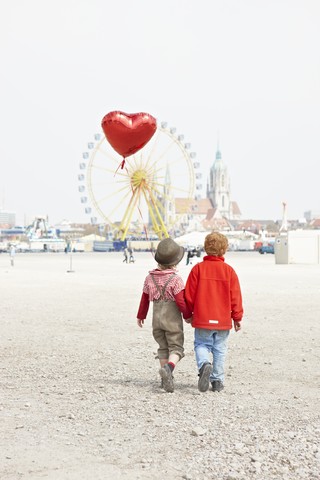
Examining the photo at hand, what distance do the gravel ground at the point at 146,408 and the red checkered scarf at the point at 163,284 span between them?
32.9 inches

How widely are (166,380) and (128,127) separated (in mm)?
20430

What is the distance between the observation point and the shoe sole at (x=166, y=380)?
18.4 feet

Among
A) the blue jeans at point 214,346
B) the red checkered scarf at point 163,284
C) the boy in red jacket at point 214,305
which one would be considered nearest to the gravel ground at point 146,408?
the blue jeans at point 214,346

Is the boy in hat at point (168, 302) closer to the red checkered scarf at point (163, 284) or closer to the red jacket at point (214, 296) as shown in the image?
the red checkered scarf at point (163, 284)

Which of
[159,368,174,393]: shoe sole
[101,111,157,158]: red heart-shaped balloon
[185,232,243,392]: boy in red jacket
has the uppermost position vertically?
[101,111,157,158]: red heart-shaped balloon

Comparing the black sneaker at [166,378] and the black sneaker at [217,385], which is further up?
the black sneaker at [166,378]

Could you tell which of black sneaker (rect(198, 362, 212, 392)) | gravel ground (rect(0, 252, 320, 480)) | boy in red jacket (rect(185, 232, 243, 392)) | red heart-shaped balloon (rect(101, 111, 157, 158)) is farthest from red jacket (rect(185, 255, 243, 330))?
red heart-shaped balloon (rect(101, 111, 157, 158))

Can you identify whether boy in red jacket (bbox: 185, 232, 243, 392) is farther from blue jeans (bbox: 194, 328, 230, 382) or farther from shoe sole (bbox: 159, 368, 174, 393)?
shoe sole (bbox: 159, 368, 174, 393)

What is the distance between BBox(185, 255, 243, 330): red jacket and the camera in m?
5.73

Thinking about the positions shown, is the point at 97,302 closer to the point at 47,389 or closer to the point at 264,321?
the point at 264,321

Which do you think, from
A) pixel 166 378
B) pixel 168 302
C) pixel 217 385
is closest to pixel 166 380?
pixel 166 378

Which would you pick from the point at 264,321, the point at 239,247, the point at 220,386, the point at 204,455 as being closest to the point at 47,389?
the point at 220,386

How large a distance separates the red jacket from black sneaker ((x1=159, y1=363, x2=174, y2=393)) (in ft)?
1.49

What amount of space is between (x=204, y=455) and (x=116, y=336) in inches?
210
